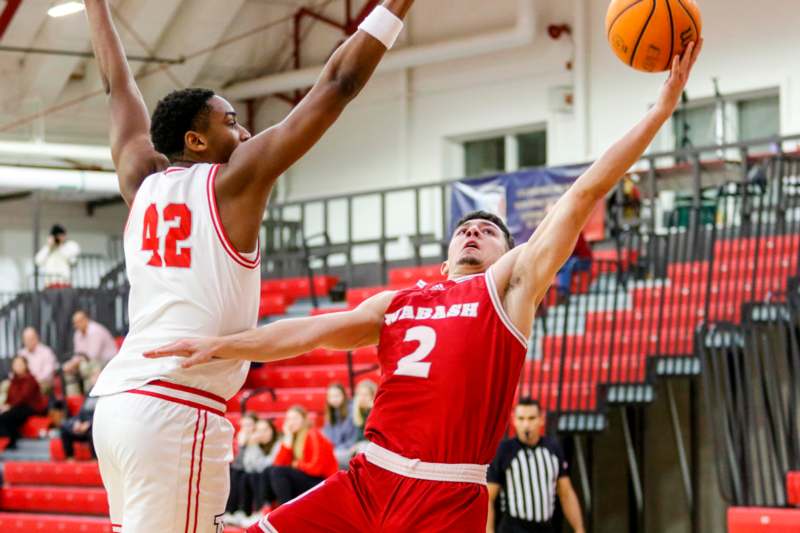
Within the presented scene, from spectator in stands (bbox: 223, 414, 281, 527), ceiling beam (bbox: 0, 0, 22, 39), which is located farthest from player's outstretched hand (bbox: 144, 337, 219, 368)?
ceiling beam (bbox: 0, 0, 22, 39)

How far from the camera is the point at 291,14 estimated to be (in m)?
22.6

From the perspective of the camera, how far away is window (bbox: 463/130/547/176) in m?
20.3

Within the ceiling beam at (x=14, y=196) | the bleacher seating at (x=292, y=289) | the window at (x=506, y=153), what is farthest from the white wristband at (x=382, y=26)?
the ceiling beam at (x=14, y=196)

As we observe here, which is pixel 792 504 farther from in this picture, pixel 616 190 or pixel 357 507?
pixel 616 190

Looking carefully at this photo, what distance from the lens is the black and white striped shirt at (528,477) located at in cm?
918

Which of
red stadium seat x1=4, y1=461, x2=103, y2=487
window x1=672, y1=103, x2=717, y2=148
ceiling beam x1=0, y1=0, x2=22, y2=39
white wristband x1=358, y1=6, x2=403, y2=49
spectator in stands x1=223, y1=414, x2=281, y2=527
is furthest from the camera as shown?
ceiling beam x1=0, y1=0, x2=22, y2=39

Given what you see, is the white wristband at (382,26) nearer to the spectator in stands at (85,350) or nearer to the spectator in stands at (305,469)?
the spectator in stands at (305,469)

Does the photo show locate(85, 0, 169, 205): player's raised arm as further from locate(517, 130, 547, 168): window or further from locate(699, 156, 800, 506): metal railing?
locate(517, 130, 547, 168): window

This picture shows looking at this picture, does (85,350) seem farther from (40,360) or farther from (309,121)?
(309,121)

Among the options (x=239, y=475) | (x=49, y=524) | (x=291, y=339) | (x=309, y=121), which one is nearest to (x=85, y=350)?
(x=49, y=524)

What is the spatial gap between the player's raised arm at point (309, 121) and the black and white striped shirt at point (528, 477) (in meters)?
5.52

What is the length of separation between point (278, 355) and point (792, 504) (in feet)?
17.8

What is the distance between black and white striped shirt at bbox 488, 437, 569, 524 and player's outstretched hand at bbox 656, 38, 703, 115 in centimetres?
537

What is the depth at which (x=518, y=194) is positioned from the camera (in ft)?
49.6
